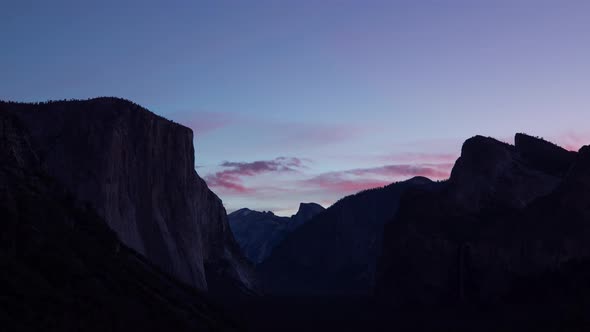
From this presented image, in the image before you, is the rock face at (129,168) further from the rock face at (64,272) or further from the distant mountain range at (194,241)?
the rock face at (64,272)

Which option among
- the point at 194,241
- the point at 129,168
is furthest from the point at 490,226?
the point at 129,168

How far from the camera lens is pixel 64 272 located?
65.8 m

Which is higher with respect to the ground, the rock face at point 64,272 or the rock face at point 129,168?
the rock face at point 129,168

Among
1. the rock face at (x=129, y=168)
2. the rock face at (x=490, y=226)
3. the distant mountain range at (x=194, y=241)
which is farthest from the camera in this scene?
the rock face at (x=490, y=226)

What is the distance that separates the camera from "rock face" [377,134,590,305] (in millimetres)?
127438

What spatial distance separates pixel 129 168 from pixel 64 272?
60477mm

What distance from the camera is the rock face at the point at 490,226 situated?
418 feet

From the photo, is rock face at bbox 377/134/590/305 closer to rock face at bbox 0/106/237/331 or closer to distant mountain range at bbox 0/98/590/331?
distant mountain range at bbox 0/98/590/331

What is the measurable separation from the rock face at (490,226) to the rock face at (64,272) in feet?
194

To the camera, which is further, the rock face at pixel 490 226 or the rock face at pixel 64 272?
the rock face at pixel 490 226

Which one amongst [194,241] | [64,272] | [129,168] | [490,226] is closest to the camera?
[64,272]

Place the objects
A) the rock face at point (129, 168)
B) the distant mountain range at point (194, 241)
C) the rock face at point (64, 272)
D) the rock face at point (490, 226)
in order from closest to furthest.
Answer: the rock face at point (64, 272), the distant mountain range at point (194, 241), the rock face at point (129, 168), the rock face at point (490, 226)

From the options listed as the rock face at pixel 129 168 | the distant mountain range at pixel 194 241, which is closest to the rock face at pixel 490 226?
the distant mountain range at pixel 194 241

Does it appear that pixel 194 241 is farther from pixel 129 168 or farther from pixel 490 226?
pixel 490 226
